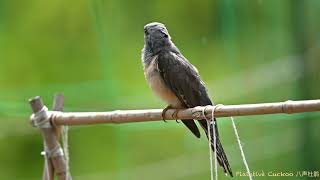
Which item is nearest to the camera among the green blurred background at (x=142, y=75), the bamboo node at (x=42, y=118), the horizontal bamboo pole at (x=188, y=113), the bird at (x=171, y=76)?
the horizontal bamboo pole at (x=188, y=113)

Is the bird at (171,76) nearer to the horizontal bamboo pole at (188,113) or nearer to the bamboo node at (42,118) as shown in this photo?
the horizontal bamboo pole at (188,113)

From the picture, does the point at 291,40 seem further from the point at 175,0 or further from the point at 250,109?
the point at 250,109

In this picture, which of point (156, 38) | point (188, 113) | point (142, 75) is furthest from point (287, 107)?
point (142, 75)

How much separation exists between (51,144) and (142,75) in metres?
0.87

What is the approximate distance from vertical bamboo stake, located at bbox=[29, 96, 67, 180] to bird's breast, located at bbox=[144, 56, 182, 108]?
0.40m

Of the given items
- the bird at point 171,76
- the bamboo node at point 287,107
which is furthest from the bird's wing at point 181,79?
the bamboo node at point 287,107

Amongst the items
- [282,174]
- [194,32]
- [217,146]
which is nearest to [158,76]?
[217,146]

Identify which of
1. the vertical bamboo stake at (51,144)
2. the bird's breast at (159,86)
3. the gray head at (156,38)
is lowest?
the vertical bamboo stake at (51,144)

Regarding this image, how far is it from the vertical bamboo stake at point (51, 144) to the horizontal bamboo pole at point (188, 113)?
41 mm

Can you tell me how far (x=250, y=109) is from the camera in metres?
1.55

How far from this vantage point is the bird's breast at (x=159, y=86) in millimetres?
2086

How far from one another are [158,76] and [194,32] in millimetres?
615

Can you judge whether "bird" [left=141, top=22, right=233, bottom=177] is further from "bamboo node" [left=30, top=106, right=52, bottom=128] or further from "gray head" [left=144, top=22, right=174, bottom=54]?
"bamboo node" [left=30, top=106, right=52, bottom=128]

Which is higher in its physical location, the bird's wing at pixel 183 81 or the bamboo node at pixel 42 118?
the bird's wing at pixel 183 81
